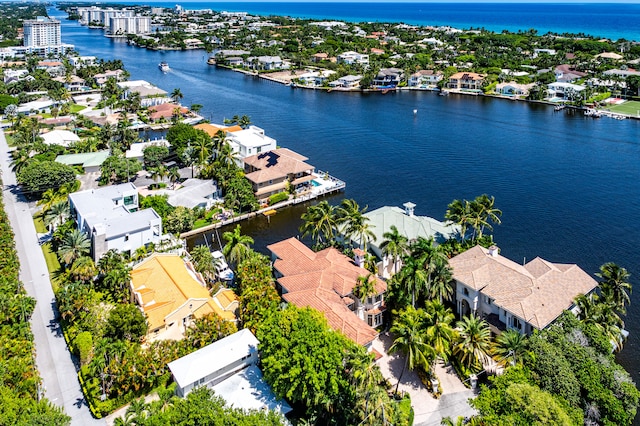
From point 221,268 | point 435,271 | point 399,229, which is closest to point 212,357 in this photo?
point 221,268

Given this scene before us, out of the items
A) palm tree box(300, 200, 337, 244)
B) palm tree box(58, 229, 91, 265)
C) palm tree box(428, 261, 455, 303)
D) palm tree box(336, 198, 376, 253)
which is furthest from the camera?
palm tree box(300, 200, 337, 244)

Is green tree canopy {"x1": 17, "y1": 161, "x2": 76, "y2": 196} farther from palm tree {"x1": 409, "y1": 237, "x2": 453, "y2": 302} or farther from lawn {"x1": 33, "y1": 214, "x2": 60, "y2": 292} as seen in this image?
palm tree {"x1": 409, "y1": 237, "x2": 453, "y2": 302}

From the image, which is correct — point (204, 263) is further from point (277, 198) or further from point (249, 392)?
point (277, 198)

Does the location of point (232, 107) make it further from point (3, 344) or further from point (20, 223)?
point (3, 344)

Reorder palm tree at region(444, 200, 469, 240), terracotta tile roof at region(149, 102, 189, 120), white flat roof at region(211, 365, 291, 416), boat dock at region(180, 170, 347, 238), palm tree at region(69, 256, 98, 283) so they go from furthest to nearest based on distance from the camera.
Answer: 1. terracotta tile roof at region(149, 102, 189, 120)
2. boat dock at region(180, 170, 347, 238)
3. palm tree at region(444, 200, 469, 240)
4. palm tree at region(69, 256, 98, 283)
5. white flat roof at region(211, 365, 291, 416)

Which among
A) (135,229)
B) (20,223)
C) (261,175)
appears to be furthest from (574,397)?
(20,223)

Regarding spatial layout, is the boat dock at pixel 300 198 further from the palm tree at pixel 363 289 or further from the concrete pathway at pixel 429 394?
the concrete pathway at pixel 429 394

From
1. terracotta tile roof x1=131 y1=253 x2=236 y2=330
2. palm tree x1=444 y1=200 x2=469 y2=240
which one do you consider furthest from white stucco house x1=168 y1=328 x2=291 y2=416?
palm tree x1=444 y1=200 x2=469 y2=240
